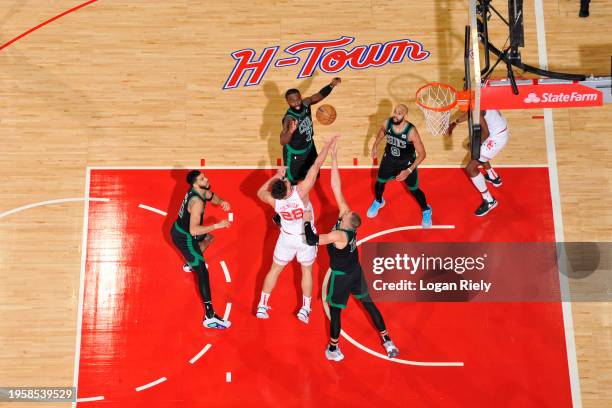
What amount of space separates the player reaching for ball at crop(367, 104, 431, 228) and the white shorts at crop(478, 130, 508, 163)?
3.83 feet

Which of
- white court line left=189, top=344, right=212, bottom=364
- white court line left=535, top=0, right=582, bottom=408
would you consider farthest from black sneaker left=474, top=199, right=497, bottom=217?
white court line left=189, top=344, right=212, bottom=364

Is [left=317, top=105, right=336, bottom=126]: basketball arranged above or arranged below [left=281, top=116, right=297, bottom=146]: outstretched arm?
above

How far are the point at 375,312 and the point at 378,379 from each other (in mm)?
1244

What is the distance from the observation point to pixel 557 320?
10.0m

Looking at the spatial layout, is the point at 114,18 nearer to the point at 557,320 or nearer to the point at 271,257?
the point at 271,257

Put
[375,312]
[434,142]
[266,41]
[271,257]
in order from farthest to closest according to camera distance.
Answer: [266,41] < [434,142] < [271,257] < [375,312]

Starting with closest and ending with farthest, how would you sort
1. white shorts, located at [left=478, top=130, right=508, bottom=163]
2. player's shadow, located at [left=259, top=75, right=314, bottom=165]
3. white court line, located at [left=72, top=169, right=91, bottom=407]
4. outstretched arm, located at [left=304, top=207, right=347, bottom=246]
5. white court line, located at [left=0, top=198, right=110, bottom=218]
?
1. outstretched arm, located at [left=304, top=207, right=347, bottom=246]
2. white court line, located at [left=72, top=169, right=91, bottom=407]
3. white shorts, located at [left=478, top=130, right=508, bottom=163]
4. white court line, located at [left=0, top=198, right=110, bottom=218]
5. player's shadow, located at [left=259, top=75, right=314, bottom=165]

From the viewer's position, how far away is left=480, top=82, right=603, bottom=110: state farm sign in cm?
918

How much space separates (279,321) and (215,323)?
106cm

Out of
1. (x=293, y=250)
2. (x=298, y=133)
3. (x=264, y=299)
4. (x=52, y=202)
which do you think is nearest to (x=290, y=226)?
(x=293, y=250)

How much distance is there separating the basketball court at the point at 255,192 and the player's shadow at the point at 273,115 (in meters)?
0.04

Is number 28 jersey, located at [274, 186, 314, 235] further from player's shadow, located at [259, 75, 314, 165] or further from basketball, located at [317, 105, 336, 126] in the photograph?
player's shadow, located at [259, 75, 314, 165]

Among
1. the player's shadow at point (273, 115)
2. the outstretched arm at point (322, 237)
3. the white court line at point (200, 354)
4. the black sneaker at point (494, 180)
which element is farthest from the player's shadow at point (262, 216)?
the black sneaker at point (494, 180)

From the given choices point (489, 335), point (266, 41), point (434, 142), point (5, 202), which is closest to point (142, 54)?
point (266, 41)
